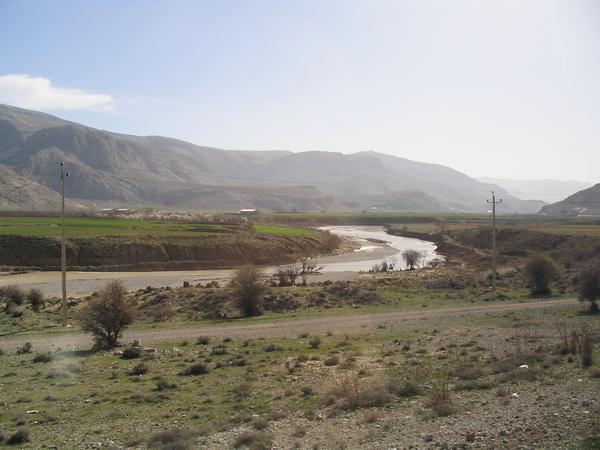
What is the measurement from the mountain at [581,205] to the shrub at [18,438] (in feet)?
577

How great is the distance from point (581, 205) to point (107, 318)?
191 m

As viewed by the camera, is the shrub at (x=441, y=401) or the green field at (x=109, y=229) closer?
the shrub at (x=441, y=401)

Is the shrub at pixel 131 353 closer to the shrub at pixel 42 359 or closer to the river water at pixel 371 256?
the shrub at pixel 42 359

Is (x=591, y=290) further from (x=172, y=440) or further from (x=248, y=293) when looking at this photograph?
(x=172, y=440)

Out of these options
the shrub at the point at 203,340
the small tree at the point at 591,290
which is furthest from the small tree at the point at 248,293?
the small tree at the point at 591,290

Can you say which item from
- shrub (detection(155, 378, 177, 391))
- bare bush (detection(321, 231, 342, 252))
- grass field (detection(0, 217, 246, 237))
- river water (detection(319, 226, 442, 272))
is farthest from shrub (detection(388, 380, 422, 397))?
bare bush (detection(321, 231, 342, 252))

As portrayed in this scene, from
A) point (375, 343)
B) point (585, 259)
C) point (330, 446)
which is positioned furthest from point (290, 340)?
point (585, 259)

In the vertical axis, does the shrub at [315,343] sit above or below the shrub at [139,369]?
below

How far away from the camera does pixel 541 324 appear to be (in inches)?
959

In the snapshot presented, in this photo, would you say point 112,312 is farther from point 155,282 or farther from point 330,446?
point 155,282

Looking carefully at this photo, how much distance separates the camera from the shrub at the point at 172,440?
10.4 meters

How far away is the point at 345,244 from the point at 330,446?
84.2m

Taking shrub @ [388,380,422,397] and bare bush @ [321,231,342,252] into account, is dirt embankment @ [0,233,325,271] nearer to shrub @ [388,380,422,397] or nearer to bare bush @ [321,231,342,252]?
bare bush @ [321,231,342,252]

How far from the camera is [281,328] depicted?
26.0 m
